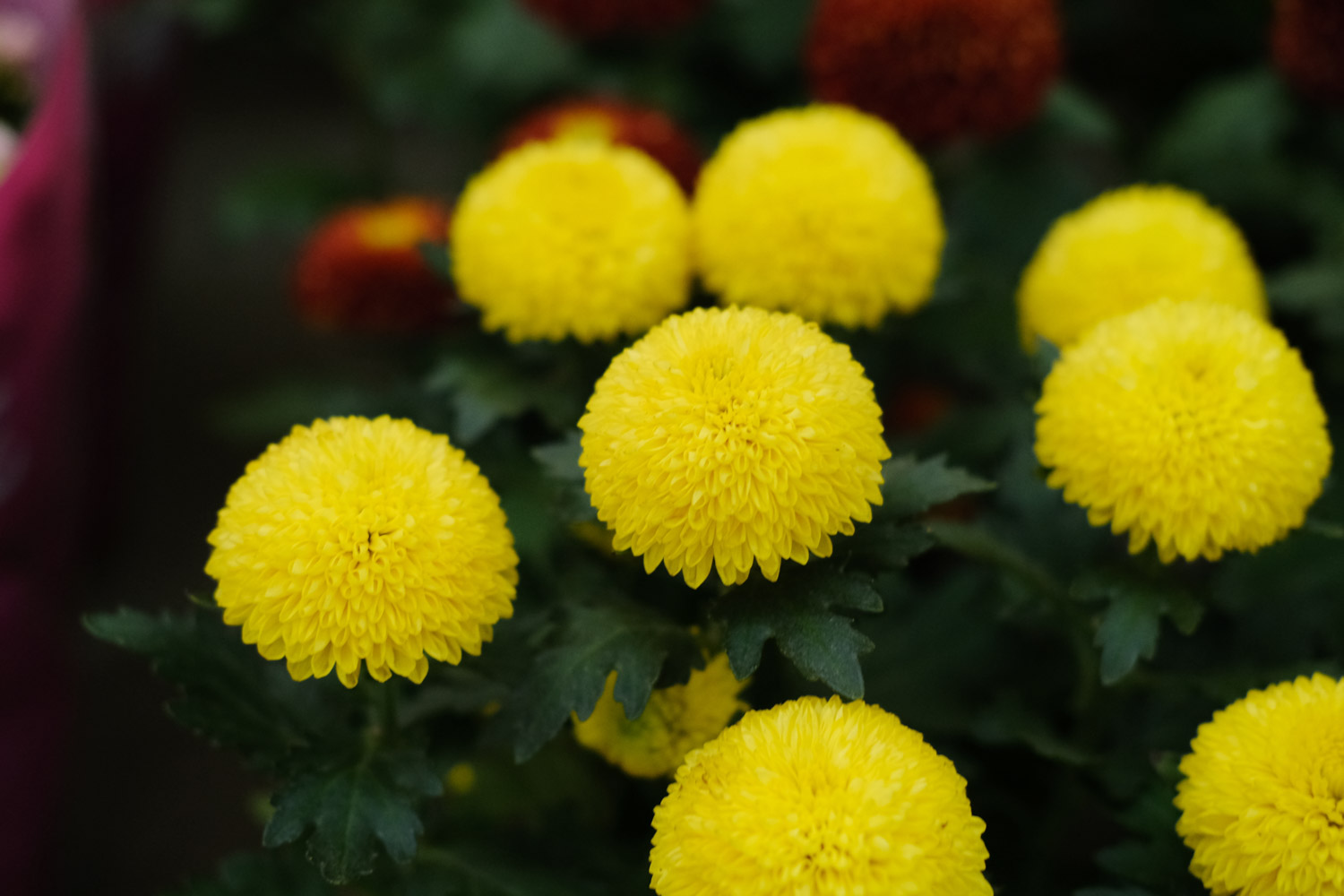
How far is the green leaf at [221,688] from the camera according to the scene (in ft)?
2.48

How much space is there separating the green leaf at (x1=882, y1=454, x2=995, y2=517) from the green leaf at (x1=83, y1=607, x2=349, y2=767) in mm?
411

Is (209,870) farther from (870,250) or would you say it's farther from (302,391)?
(870,250)

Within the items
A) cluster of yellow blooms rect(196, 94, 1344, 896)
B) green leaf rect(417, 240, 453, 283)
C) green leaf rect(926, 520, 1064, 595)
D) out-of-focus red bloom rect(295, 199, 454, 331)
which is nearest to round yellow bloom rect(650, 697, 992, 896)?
cluster of yellow blooms rect(196, 94, 1344, 896)

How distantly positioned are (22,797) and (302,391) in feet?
2.11

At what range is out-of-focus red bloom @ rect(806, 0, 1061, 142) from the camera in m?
1.18

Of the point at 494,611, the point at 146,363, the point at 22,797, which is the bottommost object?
the point at 146,363

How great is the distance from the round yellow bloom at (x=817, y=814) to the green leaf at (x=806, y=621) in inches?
0.9

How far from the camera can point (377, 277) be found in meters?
1.35

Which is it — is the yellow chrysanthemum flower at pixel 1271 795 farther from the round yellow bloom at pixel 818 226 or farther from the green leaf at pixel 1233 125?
the green leaf at pixel 1233 125

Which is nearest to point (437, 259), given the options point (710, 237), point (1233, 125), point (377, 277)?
point (710, 237)

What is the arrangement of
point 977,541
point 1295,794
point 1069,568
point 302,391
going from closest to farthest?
point 1295,794 → point 977,541 → point 1069,568 → point 302,391

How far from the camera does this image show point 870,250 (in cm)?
87

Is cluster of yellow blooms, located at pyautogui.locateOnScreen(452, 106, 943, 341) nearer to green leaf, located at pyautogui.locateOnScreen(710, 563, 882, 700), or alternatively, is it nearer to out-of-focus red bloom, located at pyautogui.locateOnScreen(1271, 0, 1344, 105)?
green leaf, located at pyautogui.locateOnScreen(710, 563, 882, 700)

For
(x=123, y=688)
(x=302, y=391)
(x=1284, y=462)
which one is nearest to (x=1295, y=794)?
(x=1284, y=462)
